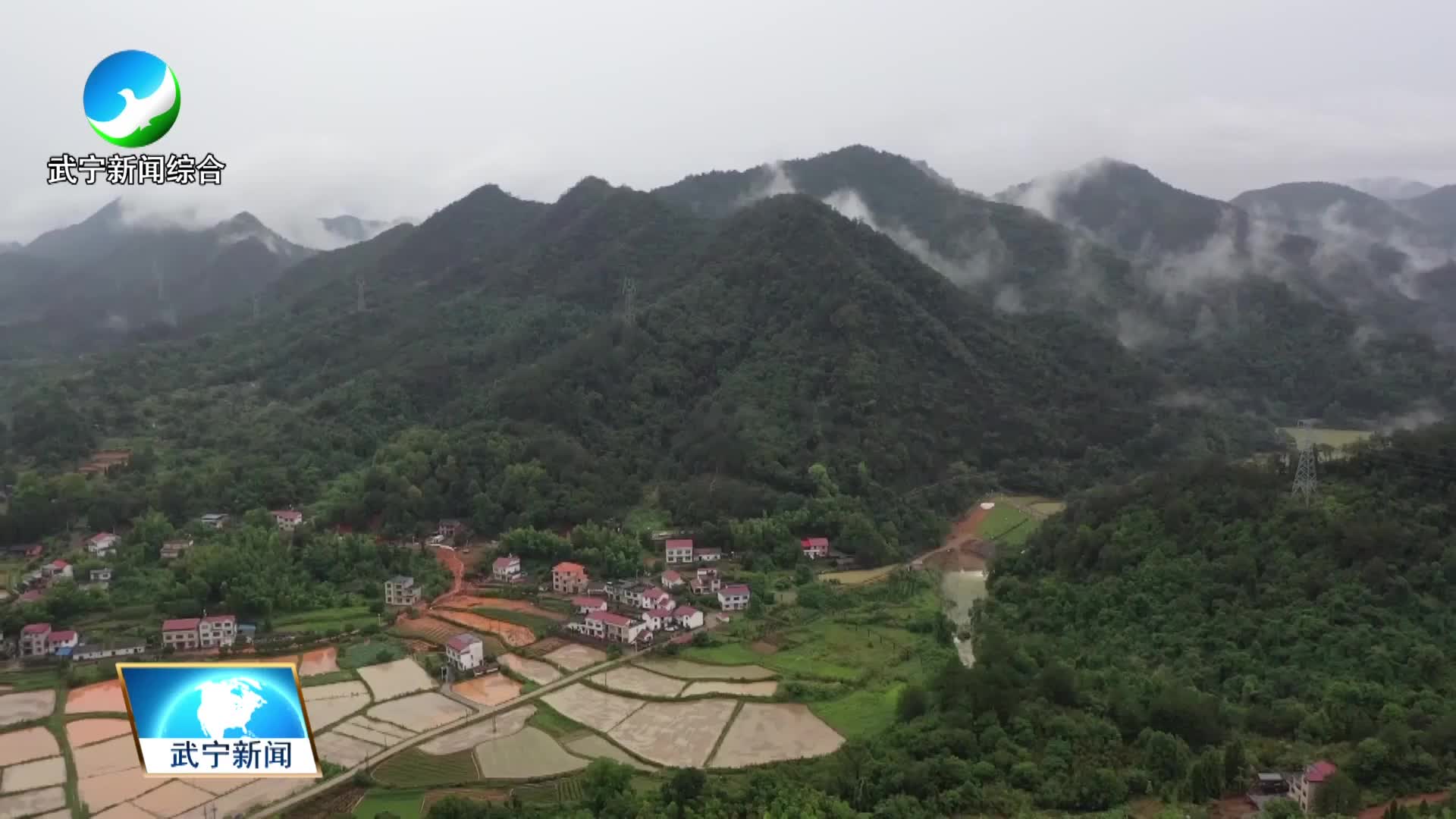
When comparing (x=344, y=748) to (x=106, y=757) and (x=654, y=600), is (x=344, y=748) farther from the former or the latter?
(x=654, y=600)

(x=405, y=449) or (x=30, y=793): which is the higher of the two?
(x=405, y=449)

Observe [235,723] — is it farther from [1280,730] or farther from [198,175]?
[1280,730]

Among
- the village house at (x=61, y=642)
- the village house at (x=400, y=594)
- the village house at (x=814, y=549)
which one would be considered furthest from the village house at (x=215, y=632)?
the village house at (x=814, y=549)

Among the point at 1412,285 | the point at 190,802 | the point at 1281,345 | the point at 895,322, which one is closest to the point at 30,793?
the point at 190,802

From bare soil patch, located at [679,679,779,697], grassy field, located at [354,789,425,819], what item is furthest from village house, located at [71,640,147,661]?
bare soil patch, located at [679,679,779,697]

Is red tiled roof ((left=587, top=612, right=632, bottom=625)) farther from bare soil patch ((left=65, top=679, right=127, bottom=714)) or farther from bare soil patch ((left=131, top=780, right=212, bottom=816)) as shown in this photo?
bare soil patch ((left=65, top=679, right=127, bottom=714))

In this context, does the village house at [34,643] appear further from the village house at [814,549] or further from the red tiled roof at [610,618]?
the village house at [814,549]

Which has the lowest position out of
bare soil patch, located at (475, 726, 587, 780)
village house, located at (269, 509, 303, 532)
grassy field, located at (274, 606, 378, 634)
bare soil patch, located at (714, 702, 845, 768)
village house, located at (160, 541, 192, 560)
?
bare soil patch, located at (714, 702, 845, 768)
